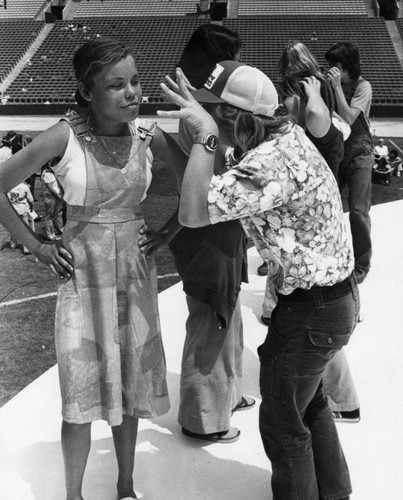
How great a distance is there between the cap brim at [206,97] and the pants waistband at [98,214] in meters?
0.48

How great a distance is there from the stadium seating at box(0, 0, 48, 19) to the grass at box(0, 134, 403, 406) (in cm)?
2536

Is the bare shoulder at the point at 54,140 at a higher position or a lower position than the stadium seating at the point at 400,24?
higher

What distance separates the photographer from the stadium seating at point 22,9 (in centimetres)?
3159

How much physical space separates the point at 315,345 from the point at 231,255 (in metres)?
0.84

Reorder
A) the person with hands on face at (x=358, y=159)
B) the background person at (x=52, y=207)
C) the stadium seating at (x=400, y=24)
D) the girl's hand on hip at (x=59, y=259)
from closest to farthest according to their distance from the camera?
1. the girl's hand on hip at (x=59, y=259)
2. the person with hands on face at (x=358, y=159)
3. the background person at (x=52, y=207)
4. the stadium seating at (x=400, y=24)

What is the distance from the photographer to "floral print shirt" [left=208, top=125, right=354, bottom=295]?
2.13 m

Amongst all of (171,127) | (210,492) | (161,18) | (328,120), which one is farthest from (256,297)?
(161,18)

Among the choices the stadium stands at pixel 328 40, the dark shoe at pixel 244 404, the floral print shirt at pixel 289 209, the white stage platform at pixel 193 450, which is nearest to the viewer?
the floral print shirt at pixel 289 209

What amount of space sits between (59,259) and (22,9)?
32.2 m

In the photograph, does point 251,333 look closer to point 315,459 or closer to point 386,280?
Answer: point 386,280

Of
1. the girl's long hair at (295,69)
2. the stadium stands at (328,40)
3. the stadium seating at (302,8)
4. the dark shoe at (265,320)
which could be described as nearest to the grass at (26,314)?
the girl's long hair at (295,69)

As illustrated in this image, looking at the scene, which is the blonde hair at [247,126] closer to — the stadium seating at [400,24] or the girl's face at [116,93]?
the girl's face at [116,93]

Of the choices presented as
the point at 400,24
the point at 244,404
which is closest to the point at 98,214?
the point at 244,404

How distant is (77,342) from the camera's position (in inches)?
98.7
